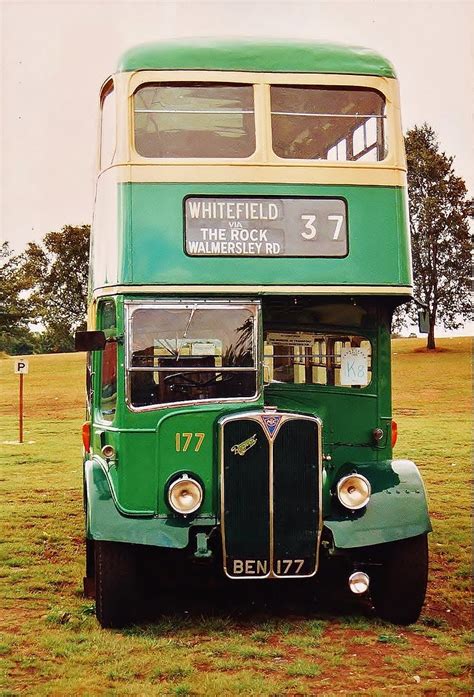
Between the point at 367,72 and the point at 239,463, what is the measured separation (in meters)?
3.03

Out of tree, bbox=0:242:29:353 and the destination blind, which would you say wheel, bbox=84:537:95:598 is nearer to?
the destination blind

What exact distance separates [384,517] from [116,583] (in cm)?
190

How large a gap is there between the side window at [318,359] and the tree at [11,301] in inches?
1047

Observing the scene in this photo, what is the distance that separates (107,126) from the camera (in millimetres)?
8008

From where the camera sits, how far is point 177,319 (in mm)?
7316

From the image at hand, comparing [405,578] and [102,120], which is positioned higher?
[102,120]

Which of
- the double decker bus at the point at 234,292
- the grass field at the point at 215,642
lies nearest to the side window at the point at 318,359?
the double decker bus at the point at 234,292

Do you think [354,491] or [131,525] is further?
[354,491]

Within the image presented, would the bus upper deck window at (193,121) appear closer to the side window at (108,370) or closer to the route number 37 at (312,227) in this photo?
the route number 37 at (312,227)

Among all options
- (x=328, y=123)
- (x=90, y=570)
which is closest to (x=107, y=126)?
(x=328, y=123)

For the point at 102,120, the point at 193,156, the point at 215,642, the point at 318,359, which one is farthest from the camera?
the point at 102,120

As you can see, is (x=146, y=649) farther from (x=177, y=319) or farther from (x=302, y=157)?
(x=302, y=157)

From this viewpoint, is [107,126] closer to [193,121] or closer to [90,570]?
[193,121]

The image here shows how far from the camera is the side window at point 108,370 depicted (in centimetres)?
759
